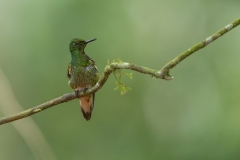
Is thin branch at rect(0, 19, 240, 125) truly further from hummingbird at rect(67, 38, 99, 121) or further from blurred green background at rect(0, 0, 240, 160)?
blurred green background at rect(0, 0, 240, 160)

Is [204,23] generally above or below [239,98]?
above

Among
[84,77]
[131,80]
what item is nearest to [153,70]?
[84,77]

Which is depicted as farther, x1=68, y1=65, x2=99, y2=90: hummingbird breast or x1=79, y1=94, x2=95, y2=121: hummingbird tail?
Result: x1=79, y1=94, x2=95, y2=121: hummingbird tail

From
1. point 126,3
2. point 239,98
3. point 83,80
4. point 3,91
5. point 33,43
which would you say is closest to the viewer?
point 83,80

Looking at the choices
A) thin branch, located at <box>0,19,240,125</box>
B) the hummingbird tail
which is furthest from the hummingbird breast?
thin branch, located at <box>0,19,240,125</box>

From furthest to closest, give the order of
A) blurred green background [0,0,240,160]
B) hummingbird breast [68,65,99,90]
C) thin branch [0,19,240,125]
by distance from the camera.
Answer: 1. blurred green background [0,0,240,160]
2. hummingbird breast [68,65,99,90]
3. thin branch [0,19,240,125]

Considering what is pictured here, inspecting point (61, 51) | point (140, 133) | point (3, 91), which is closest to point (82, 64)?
point (3, 91)

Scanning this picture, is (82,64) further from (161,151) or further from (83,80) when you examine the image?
(161,151)

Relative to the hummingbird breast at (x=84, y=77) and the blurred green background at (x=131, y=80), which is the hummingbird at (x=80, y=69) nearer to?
the hummingbird breast at (x=84, y=77)
